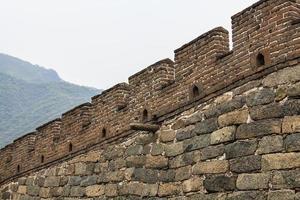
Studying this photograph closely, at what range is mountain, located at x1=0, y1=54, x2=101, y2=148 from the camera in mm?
44719

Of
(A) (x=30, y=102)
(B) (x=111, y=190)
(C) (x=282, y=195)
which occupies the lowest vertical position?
(C) (x=282, y=195)

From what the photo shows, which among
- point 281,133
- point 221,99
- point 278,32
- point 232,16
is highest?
point 232,16

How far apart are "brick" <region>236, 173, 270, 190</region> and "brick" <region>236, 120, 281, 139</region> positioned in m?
0.39

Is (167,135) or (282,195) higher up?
(167,135)

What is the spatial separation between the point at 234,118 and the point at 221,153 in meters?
0.38

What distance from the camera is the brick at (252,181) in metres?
5.05

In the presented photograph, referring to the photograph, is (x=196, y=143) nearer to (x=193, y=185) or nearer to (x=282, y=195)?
(x=193, y=185)

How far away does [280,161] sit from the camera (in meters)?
4.97

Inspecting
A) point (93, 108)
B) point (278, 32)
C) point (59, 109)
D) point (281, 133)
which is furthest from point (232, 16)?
point (59, 109)

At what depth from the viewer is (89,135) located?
8.51 meters

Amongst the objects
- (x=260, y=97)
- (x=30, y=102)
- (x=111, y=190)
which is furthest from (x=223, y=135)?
(x=30, y=102)

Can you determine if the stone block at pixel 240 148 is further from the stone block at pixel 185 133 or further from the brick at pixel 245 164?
the stone block at pixel 185 133

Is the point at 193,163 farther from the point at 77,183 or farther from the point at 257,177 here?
the point at 77,183

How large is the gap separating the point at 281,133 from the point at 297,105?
0.97 ft
